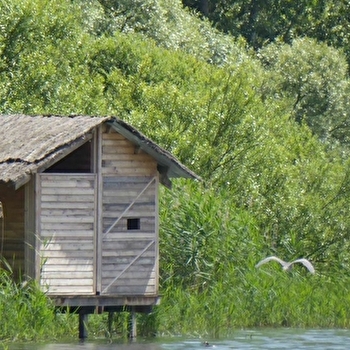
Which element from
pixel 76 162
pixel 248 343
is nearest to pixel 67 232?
pixel 76 162

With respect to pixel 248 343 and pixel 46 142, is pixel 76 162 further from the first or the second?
pixel 248 343

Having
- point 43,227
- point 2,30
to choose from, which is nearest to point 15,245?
point 43,227

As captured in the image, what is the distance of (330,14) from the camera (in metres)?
54.9

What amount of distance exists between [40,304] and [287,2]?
34.3 metres

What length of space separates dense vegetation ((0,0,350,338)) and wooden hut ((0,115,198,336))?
136 cm

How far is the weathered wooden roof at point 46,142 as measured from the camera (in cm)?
2245

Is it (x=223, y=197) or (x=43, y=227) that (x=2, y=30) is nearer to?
(x=223, y=197)

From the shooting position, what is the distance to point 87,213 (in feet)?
76.4

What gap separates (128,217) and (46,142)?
1.96 metres

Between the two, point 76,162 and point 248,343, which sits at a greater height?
point 76,162

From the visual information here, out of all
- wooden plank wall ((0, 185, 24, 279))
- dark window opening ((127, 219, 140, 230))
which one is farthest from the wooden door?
wooden plank wall ((0, 185, 24, 279))

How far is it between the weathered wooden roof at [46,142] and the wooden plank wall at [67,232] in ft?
1.55

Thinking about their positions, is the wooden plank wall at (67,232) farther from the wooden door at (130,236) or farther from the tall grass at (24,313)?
the tall grass at (24,313)

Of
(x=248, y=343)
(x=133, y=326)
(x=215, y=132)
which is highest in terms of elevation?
(x=215, y=132)
